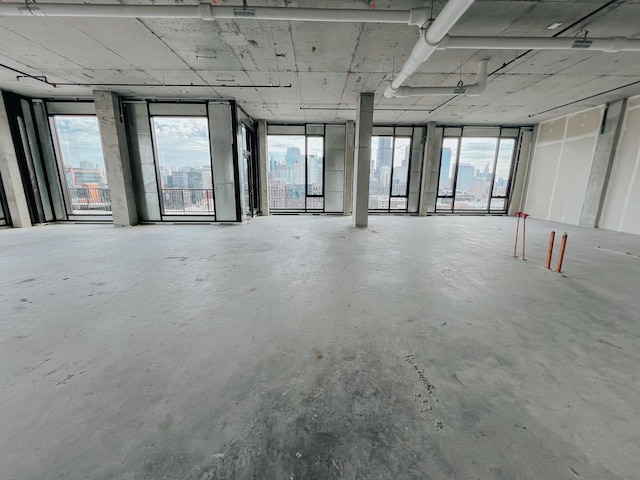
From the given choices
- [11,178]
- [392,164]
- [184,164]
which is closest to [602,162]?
[392,164]

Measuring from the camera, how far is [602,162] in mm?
7719

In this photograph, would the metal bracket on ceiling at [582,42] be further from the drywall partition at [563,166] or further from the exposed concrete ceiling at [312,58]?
the drywall partition at [563,166]

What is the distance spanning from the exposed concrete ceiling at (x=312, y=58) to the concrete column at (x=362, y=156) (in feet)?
1.36

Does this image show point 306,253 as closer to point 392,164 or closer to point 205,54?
point 205,54

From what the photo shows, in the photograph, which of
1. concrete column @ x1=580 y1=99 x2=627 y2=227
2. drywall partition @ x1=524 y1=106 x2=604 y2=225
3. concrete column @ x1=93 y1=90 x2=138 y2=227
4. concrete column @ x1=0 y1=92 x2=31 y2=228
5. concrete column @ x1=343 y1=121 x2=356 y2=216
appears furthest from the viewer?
concrete column @ x1=343 y1=121 x2=356 y2=216

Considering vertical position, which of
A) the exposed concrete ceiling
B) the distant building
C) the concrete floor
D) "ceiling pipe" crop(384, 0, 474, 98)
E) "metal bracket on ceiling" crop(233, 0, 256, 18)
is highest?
the exposed concrete ceiling

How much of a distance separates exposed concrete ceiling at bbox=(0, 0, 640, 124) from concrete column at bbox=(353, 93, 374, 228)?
1.36 ft

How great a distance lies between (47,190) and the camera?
7.99 metres

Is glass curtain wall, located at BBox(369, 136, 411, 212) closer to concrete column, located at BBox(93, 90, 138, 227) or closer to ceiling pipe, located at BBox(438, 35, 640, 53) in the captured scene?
ceiling pipe, located at BBox(438, 35, 640, 53)

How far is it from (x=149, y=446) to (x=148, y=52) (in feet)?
20.2

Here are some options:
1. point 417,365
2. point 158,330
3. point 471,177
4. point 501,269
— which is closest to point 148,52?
point 158,330

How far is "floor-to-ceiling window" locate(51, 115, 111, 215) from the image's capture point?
7.93 meters

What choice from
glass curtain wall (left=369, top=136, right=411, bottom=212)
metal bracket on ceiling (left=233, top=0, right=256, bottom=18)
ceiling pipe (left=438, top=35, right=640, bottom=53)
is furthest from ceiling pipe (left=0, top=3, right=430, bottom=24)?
glass curtain wall (left=369, top=136, right=411, bottom=212)

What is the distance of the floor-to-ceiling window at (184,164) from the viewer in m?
7.88
